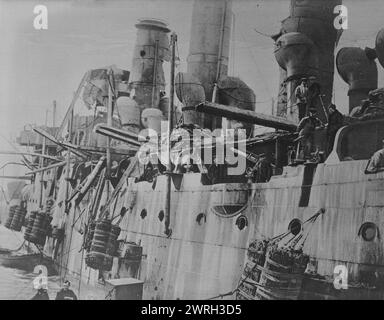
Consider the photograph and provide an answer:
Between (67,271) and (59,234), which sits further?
(59,234)

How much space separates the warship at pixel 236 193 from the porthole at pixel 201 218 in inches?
1.1

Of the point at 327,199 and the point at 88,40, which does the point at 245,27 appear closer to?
the point at 88,40

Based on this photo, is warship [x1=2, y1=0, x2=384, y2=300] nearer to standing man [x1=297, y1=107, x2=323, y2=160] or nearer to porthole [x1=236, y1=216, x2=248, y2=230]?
porthole [x1=236, y1=216, x2=248, y2=230]

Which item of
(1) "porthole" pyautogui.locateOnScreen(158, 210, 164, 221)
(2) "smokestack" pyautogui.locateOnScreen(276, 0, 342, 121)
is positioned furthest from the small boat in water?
(2) "smokestack" pyautogui.locateOnScreen(276, 0, 342, 121)

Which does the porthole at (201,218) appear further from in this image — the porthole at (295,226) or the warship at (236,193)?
the porthole at (295,226)

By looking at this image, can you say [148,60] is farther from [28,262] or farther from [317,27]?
[317,27]

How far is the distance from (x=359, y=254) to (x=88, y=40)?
31.5 ft

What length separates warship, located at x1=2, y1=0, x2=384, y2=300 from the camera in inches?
332

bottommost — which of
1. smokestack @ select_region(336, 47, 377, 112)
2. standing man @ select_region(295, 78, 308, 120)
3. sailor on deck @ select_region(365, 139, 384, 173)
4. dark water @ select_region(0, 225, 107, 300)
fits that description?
dark water @ select_region(0, 225, 107, 300)

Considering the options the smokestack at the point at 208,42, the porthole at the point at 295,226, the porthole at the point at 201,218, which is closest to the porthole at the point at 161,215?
the porthole at the point at 201,218

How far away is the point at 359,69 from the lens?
39.7 feet

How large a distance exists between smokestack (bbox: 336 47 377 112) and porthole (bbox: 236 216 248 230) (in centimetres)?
437
